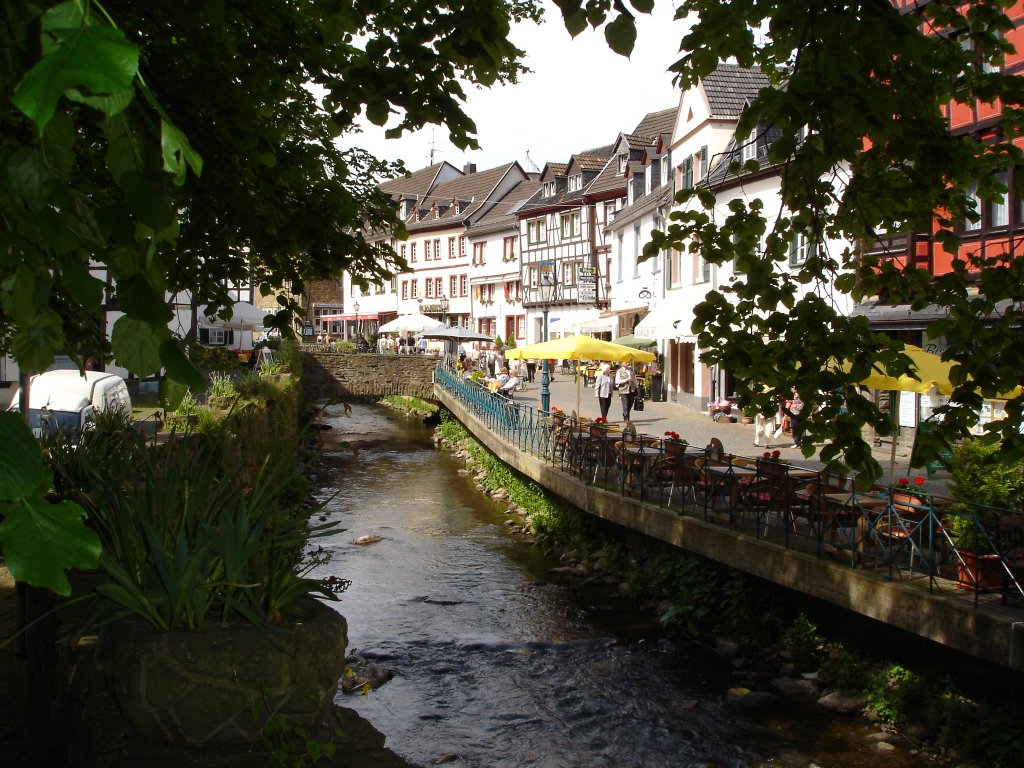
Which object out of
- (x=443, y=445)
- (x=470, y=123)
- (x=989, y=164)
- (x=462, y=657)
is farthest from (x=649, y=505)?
(x=443, y=445)

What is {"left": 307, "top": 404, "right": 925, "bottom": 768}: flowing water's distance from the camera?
8430 millimetres

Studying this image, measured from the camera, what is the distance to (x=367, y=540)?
17.4m

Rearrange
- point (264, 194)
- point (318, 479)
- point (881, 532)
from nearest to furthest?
1. point (264, 194)
2. point (881, 532)
3. point (318, 479)

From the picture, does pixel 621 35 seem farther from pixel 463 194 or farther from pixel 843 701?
pixel 463 194

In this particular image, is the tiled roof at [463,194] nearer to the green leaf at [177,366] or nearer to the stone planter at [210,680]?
the stone planter at [210,680]

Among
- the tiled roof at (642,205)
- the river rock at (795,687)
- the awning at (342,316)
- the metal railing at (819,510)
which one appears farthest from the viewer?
the awning at (342,316)

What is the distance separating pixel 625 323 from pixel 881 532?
29.5 meters

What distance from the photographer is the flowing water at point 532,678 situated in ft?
27.7

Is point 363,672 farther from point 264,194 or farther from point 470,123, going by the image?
point 470,123

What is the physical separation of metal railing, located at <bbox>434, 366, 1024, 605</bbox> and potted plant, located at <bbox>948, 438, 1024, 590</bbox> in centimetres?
1

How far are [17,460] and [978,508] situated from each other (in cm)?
820

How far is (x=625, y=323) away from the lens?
3862 centimetres

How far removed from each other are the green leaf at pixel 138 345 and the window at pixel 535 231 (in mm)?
51693

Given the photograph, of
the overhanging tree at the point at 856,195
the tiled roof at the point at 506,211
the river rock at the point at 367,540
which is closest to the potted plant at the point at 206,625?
the overhanging tree at the point at 856,195
